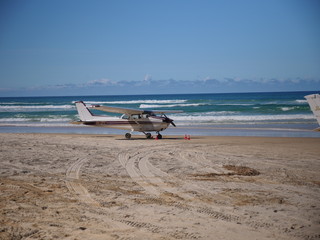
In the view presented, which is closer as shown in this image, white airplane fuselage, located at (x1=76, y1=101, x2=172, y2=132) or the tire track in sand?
the tire track in sand

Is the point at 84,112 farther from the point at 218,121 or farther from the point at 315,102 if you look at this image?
the point at 218,121

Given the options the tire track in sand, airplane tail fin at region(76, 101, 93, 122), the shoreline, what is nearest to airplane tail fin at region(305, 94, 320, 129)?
the tire track in sand

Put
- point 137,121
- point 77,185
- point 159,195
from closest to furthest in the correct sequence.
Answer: point 159,195 < point 77,185 < point 137,121

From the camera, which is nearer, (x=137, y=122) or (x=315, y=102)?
(x=315, y=102)

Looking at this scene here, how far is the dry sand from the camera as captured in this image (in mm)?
5715

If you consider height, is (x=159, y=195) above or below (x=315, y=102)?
below

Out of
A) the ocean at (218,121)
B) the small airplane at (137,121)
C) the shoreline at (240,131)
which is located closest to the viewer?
the small airplane at (137,121)

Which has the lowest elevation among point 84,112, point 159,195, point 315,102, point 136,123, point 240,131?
point 240,131

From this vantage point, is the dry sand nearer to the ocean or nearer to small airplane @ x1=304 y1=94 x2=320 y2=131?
small airplane @ x1=304 y1=94 x2=320 y2=131

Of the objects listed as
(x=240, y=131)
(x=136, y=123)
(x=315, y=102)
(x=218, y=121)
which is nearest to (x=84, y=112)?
(x=136, y=123)

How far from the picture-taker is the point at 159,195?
308 inches

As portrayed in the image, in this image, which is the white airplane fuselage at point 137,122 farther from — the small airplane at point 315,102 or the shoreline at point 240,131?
the small airplane at point 315,102

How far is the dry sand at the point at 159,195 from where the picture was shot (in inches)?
225

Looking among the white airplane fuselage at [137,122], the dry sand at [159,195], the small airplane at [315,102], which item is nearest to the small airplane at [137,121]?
the white airplane fuselage at [137,122]
